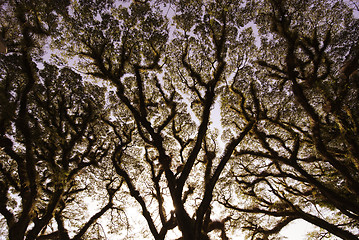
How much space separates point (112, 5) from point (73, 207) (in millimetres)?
15300

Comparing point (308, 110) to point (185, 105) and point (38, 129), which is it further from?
point (38, 129)

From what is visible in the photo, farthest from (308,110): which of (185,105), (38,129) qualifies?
(38,129)

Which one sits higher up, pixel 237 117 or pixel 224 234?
pixel 237 117

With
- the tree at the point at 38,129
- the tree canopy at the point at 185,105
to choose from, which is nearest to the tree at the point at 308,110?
the tree canopy at the point at 185,105

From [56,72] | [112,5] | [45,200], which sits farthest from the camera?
[45,200]

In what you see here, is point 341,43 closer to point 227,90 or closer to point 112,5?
point 227,90

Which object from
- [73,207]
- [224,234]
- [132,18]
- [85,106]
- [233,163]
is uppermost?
[132,18]

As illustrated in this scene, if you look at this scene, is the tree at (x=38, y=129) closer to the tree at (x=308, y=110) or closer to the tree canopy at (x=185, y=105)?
the tree canopy at (x=185, y=105)

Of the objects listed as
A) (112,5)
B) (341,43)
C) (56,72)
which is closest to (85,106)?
(56,72)

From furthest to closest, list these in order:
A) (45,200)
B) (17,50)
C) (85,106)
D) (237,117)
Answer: (45,200) → (237,117) → (85,106) → (17,50)

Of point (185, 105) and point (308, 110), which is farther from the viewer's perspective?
point (185, 105)

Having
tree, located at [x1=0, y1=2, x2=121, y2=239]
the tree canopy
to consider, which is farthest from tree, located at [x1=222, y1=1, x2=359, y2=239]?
tree, located at [x1=0, y1=2, x2=121, y2=239]

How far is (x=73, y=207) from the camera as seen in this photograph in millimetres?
14453

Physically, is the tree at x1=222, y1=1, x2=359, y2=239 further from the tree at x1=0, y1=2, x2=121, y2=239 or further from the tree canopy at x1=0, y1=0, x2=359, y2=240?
the tree at x1=0, y1=2, x2=121, y2=239
